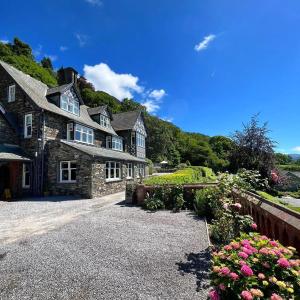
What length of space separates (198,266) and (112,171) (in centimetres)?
1765

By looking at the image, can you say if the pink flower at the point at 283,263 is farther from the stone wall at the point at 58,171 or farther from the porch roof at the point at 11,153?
the porch roof at the point at 11,153

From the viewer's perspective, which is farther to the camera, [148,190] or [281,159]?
[281,159]

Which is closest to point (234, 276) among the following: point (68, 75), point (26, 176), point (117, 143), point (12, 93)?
point (26, 176)

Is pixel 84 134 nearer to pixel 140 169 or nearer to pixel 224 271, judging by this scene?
pixel 140 169

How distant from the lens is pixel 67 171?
18906 millimetres

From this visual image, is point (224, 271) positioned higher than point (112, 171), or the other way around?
point (112, 171)

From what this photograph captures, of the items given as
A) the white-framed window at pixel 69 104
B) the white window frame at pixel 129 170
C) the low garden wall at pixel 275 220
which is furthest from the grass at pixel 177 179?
the white-framed window at pixel 69 104

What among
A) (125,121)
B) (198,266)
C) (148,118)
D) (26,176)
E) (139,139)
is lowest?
(198,266)

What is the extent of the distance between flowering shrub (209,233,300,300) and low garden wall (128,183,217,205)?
9.41 meters

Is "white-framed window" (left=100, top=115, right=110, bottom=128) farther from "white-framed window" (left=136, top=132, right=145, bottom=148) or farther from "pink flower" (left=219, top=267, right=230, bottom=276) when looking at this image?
"pink flower" (left=219, top=267, right=230, bottom=276)

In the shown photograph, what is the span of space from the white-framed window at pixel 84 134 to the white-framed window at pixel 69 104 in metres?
2.13

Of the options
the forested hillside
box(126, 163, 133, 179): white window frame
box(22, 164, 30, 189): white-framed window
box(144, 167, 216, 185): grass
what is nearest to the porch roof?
box(22, 164, 30, 189): white-framed window

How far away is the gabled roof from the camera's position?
33.1m

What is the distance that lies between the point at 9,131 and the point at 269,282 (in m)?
20.7
